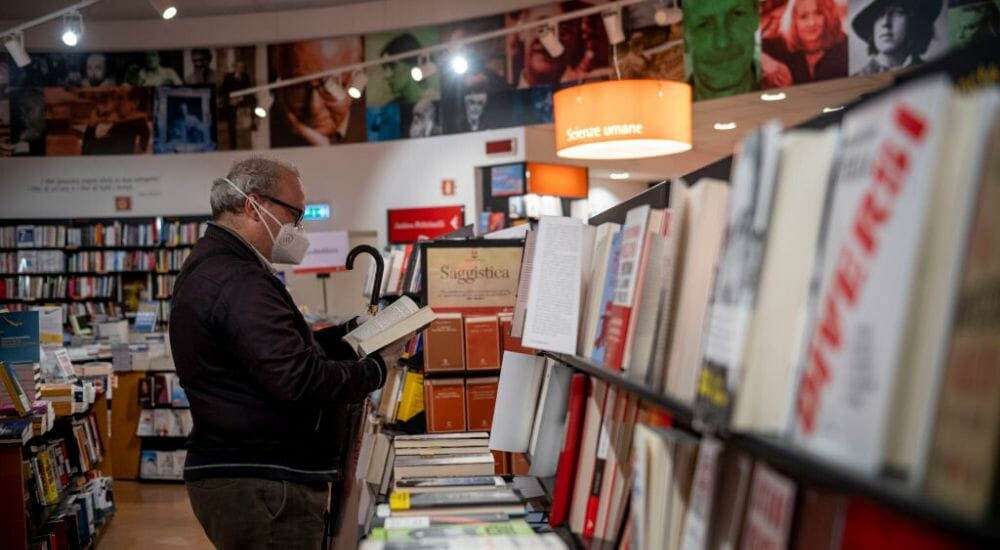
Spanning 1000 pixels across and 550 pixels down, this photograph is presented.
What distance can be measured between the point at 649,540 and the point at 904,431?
2.12ft

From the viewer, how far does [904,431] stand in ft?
2.50

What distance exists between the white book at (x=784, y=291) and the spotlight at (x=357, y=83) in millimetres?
10714

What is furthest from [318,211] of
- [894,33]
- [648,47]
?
[894,33]

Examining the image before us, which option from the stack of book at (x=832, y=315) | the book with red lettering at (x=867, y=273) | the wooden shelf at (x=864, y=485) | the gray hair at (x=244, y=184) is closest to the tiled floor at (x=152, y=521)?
the gray hair at (x=244, y=184)

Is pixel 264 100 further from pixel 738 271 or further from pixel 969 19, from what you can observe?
pixel 738 271

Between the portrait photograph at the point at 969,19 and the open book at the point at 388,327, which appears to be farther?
the portrait photograph at the point at 969,19

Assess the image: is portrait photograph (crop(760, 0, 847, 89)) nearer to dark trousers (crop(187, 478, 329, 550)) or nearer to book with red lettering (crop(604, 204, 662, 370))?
dark trousers (crop(187, 478, 329, 550))

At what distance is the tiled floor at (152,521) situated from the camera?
5988 millimetres

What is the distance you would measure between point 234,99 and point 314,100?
1.23 metres

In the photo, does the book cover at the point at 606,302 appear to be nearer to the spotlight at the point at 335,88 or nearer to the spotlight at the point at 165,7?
the spotlight at the point at 165,7

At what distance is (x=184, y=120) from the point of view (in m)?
12.5

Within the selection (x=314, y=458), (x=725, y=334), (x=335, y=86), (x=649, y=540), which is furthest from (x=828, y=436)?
(x=335, y=86)

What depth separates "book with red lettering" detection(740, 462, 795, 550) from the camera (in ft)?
3.06

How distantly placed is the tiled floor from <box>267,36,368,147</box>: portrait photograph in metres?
5.82
